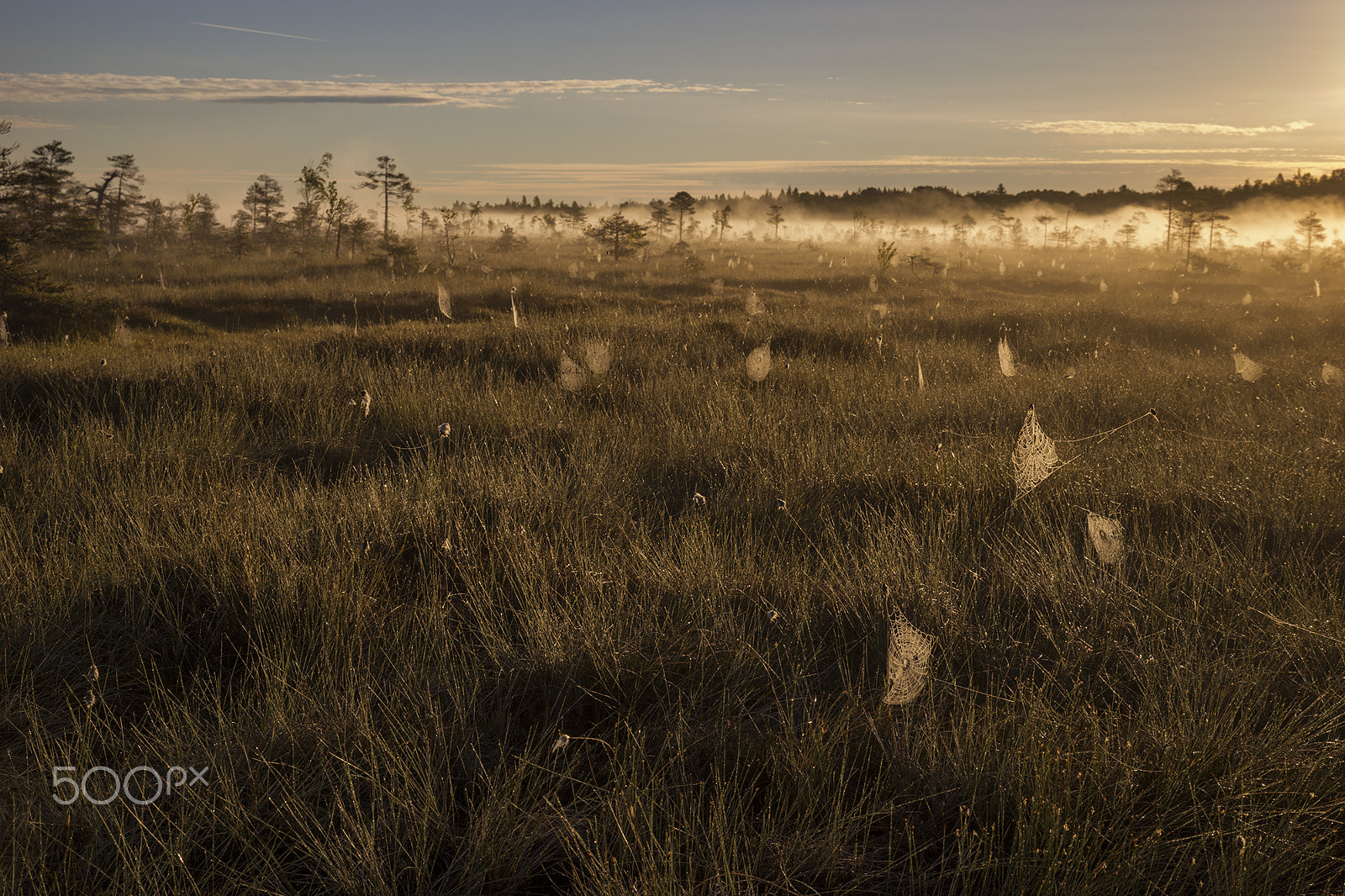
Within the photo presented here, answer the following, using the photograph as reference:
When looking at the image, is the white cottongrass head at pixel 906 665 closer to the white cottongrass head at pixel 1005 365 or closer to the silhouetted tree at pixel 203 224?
the white cottongrass head at pixel 1005 365

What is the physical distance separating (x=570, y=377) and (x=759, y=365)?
2213 mm

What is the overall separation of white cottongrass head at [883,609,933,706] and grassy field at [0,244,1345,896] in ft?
0.22

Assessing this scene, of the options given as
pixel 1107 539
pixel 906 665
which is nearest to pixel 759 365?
pixel 1107 539

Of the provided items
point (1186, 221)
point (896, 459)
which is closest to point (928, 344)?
point (896, 459)

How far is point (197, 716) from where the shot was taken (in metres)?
2.46

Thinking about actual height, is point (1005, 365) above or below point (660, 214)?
below

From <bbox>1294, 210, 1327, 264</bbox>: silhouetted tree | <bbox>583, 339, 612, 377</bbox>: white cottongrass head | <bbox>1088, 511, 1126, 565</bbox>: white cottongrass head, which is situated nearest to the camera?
<bbox>1088, 511, 1126, 565</bbox>: white cottongrass head

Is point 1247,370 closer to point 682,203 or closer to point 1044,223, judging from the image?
point 682,203

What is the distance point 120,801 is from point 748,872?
173cm

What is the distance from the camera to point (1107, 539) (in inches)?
163

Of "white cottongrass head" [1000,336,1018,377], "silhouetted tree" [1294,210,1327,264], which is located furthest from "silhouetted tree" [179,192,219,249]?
"silhouetted tree" [1294,210,1327,264]

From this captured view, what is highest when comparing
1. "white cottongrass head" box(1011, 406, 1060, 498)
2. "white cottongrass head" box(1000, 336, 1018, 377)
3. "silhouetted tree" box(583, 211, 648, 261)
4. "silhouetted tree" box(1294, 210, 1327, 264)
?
"silhouetted tree" box(1294, 210, 1327, 264)

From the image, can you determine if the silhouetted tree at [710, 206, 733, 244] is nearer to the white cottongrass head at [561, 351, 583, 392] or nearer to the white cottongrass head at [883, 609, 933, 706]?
the white cottongrass head at [561, 351, 583, 392]

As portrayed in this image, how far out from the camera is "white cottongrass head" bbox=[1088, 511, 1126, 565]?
4.03 metres
